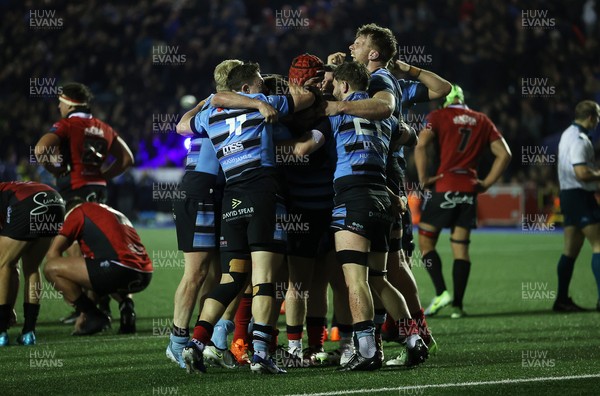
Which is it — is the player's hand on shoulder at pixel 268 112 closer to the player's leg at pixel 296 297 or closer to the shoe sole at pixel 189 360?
the player's leg at pixel 296 297

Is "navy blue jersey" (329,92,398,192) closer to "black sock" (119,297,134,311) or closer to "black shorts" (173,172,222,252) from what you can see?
"black shorts" (173,172,222,252)

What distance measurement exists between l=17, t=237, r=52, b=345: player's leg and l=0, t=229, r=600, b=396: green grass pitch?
141 mm

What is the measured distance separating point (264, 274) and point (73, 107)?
4467mm

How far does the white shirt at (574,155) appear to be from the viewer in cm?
1141

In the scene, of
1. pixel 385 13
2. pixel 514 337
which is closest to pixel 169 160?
pixel 385 13

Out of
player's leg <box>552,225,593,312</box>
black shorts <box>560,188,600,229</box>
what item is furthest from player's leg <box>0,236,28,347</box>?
black shorts <box>560,188,600,229</box>

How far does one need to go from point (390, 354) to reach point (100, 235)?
3.12m

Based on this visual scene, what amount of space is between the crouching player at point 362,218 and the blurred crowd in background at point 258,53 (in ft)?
67.1

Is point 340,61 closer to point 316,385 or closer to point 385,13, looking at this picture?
point 316,385

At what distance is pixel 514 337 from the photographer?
8.99 m

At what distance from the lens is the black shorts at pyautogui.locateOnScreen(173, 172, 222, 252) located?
757cm

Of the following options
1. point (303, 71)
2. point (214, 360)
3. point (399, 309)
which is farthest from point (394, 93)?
point (214, 360)

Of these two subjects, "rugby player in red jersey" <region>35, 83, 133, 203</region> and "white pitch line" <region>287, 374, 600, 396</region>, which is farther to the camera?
"rugby player in red jersey" <region>35, 83, 133, 203</region>

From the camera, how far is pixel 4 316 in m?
8.77
